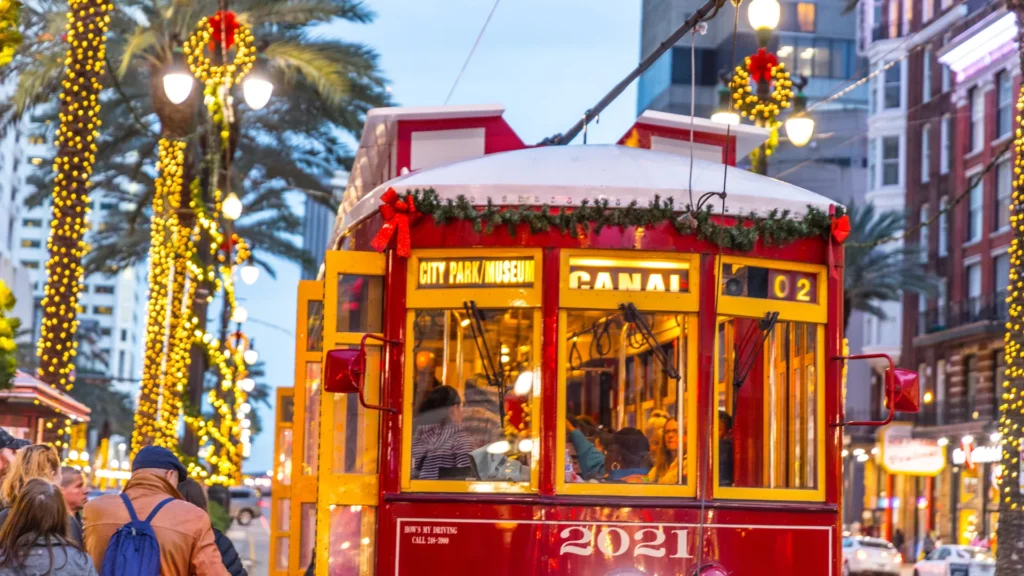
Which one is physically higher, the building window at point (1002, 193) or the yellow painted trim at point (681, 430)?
the building window at point (1002, 193)

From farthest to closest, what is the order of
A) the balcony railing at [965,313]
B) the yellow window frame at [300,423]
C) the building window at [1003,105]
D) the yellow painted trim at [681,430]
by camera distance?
the balcony railing at [965,313]
the building window at [1003,105]
the yellow window frame at [300,423]
the yellow painted trim at [681,430]

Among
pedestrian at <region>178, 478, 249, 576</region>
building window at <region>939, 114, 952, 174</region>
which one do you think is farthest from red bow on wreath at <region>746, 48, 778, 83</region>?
building window at <region>939, 114, 952, 174</region>

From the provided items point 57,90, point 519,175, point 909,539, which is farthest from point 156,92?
point 909,539

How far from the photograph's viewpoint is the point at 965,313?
1954 inches

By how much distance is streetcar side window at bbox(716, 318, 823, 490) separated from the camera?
25.4 ft

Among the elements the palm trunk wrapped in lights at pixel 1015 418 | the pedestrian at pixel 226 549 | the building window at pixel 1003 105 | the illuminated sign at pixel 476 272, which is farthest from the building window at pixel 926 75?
the pedestrian at pixel 226 549

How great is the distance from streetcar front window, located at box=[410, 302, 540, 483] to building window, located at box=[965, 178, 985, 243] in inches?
1682

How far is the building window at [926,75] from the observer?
5238 cm

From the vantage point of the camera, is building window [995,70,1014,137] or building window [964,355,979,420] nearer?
building window [995,70,1014,137]

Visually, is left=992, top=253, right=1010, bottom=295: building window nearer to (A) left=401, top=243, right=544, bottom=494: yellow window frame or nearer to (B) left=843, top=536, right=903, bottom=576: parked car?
(B) left=843, top=536, right=903, bottom=576: parked car

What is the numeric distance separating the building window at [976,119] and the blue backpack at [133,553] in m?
44.5

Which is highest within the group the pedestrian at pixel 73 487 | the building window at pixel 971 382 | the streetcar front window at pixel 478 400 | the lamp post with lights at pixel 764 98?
the lamp post with lights at pixel 764 98

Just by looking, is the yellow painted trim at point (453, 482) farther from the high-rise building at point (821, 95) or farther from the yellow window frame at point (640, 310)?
the high-rise building at point (821, 95)

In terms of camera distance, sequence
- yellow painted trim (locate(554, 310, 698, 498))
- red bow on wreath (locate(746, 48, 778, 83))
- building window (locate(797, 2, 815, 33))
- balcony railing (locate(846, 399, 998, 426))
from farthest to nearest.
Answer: building window (locate(797, 2, 815, 33)), balcony railing (locate(846, 399, 998, 426)), red bow on wreath (locate(746, 48, 778, 83)), yellow painted trim (locate(554, 310, 698, 498))
